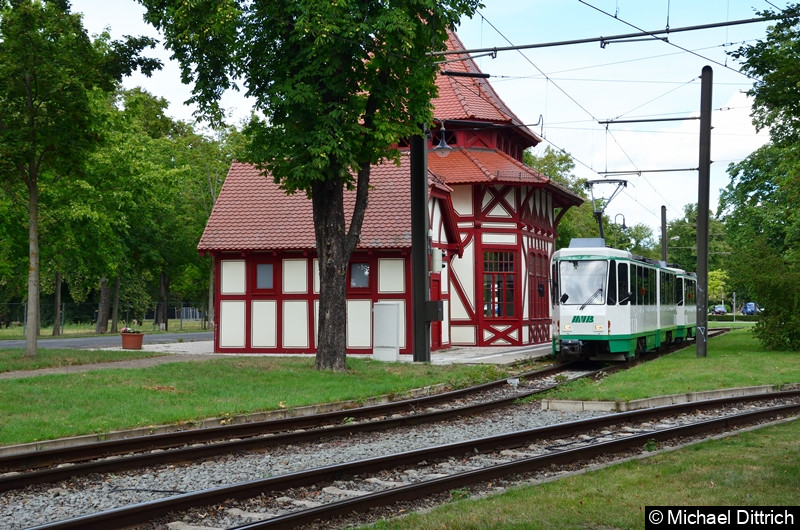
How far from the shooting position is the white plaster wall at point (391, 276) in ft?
97.8

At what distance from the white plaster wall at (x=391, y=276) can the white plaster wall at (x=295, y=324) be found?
2.65 m

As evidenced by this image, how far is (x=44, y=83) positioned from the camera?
22.2m

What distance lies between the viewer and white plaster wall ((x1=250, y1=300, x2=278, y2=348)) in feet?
101

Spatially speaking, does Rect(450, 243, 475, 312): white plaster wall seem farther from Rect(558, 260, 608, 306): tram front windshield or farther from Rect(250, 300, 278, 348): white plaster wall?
Rect(558, 260, 608, 306): tram front windshield

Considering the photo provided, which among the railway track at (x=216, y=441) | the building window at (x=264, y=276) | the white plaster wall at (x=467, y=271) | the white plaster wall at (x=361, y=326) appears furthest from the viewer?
the white plaster wall at (x=467, y=271)

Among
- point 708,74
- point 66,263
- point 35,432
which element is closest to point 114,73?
point 35,432

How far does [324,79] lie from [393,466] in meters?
11.5

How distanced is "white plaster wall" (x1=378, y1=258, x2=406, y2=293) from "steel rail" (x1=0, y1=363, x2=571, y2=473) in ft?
43.5

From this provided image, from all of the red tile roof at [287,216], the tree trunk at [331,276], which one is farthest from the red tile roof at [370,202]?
the tree trunk at [331,276]

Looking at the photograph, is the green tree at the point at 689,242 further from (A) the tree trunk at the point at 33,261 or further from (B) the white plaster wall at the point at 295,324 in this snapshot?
(A) the tree trunk at the point at 33,261

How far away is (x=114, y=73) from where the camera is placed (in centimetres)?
2298

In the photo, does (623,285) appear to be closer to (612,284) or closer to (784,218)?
(612,284)

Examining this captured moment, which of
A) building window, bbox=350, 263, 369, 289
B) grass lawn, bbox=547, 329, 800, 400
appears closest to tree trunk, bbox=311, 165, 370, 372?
grass lawn, bbox=547, 329, 800, 400

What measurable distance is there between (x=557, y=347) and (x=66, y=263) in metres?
28.4
